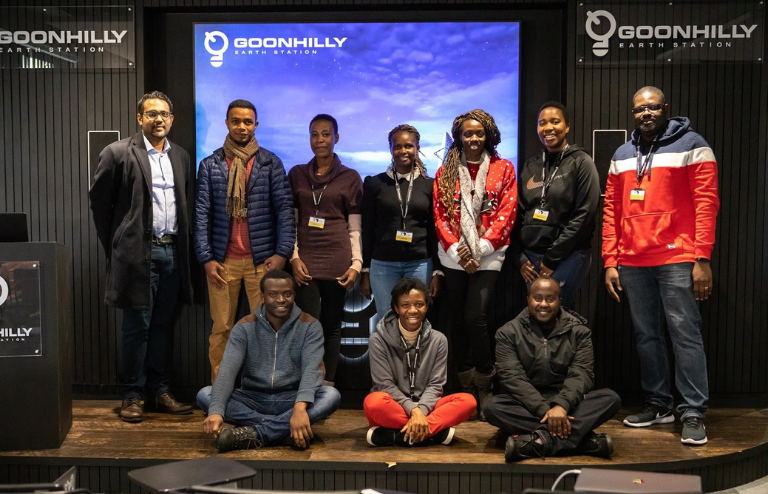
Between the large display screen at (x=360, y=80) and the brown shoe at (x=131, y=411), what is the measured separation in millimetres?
1734

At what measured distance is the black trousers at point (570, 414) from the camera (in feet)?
11.2

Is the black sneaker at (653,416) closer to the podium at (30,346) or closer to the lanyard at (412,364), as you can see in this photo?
the lanyard at (412,364)

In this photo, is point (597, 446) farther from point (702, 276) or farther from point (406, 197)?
point (406, 197)

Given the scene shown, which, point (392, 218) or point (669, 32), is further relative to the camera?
point (669, 32)

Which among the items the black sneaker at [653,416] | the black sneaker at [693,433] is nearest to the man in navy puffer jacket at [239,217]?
the black sneaker at [653,416]

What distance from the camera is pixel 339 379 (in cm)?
468

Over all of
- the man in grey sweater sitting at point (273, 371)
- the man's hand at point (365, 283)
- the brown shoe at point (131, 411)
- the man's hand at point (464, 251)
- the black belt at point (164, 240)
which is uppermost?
the black belt at point (164, 240)

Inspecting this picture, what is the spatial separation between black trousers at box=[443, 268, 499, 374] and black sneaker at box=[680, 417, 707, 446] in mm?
1080

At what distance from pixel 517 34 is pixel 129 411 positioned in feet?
11.1

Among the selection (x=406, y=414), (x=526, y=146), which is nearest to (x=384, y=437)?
(x=406, y=414)

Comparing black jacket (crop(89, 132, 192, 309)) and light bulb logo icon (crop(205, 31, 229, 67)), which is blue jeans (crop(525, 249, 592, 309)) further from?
light bulb logo icon (crop(205, 31, 229, 67))

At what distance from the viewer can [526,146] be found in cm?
462

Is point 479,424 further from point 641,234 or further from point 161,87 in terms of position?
point 161,87

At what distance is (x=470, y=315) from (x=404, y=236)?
59 cm
